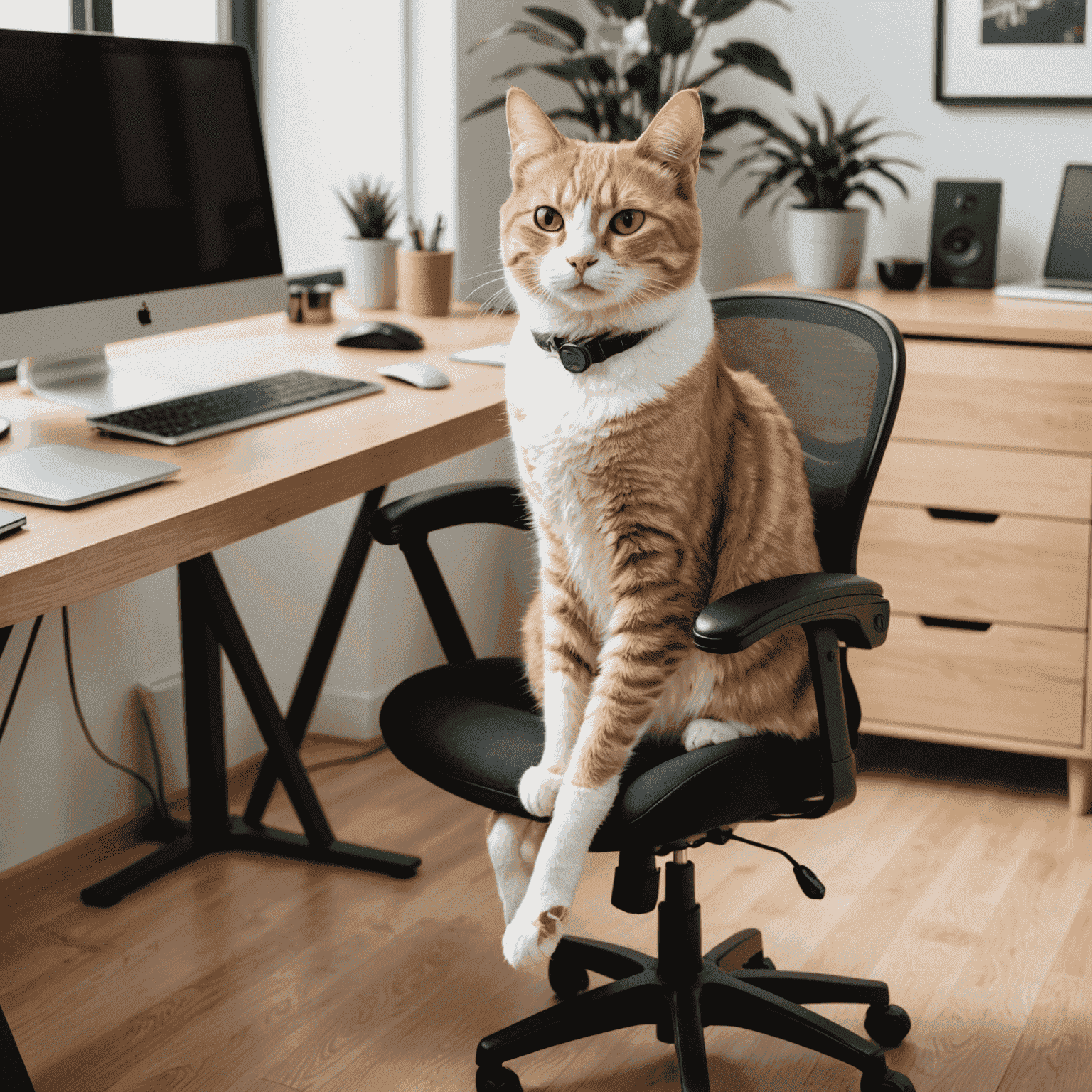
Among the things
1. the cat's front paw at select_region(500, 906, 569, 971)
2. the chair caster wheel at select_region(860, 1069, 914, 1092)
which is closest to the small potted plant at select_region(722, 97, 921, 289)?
the chair caster wheel at select_region(860, 1069, 914, 1092)

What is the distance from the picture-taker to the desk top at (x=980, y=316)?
235 cm

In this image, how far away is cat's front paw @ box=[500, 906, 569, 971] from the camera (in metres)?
1.32

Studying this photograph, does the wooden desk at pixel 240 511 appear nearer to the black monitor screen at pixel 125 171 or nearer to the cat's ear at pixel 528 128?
the black monitor screen at pixel 125 171

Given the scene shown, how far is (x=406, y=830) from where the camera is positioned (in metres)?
2.39

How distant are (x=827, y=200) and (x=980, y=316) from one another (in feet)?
1.41

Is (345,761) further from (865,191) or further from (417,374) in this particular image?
(865,191)

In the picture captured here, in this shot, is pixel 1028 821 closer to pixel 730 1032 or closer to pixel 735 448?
pixel 730 1032

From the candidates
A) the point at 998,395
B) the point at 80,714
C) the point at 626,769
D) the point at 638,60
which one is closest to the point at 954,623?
the point at 998,395

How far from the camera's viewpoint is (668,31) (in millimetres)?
2545

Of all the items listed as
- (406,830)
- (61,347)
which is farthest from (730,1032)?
(61,347)

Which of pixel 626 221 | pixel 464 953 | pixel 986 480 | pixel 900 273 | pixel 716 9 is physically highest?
pixel 716 9

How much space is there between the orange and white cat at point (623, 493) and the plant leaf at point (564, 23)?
127 centimetres

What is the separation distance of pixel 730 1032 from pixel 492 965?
37cm

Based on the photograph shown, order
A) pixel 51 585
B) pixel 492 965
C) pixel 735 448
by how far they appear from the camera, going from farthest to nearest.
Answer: pixel 492 965, pixel 735 448, pixel 51 585
